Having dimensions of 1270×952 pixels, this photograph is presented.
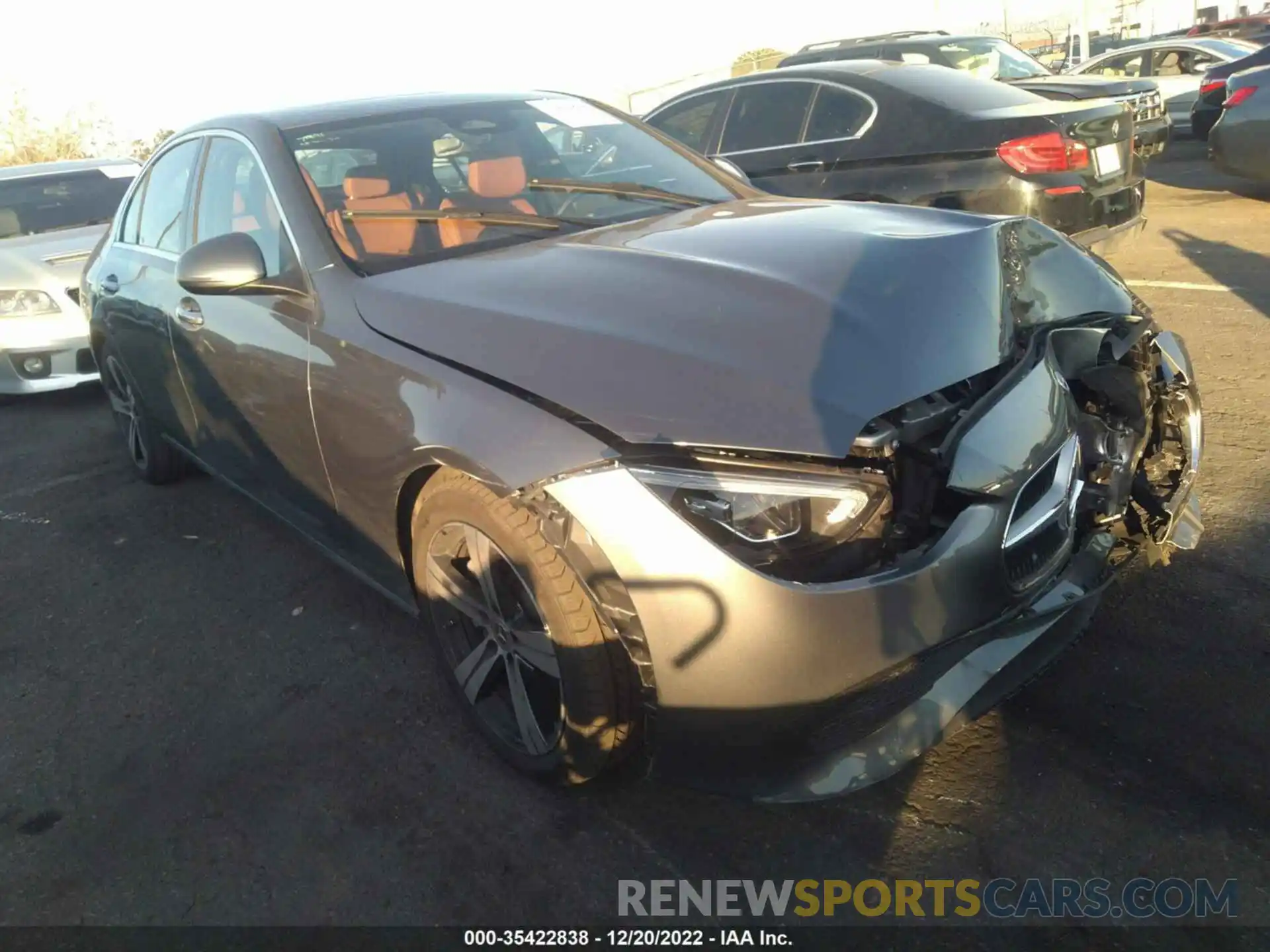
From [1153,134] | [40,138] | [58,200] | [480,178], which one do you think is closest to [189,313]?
[480,178]

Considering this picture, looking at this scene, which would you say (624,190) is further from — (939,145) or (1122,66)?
(1122,66)

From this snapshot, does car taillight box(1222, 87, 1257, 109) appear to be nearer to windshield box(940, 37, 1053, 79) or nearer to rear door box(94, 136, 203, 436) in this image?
windshield box(940, 37, 1053, 79)

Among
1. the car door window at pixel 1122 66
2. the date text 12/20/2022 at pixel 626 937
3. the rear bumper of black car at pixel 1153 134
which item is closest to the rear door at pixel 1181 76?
the car door window at pixel 1122 66

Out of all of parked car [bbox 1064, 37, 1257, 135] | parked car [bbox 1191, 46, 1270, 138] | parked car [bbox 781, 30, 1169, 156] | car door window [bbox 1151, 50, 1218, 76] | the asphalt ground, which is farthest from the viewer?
car door window [bbox 1151, 50, 1218, 76]

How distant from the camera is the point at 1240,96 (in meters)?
8.88

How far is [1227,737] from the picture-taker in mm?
2447

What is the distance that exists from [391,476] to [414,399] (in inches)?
9.8

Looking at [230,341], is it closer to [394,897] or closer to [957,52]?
[394,897]

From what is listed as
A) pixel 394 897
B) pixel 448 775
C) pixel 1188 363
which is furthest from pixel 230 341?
pixel 1188 363

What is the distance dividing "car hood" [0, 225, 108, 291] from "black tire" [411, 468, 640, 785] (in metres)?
5.22

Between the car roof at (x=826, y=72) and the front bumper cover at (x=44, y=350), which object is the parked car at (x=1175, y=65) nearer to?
the car roof at (x=826, y=72)

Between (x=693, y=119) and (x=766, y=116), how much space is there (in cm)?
76

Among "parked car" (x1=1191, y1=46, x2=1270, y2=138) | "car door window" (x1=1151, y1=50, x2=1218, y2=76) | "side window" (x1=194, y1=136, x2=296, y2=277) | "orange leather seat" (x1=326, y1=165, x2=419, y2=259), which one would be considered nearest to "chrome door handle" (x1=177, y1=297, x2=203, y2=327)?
"side window" (x1=194, y1=136, x2=296, y2=277)

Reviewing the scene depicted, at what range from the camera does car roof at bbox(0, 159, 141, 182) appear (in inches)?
316
